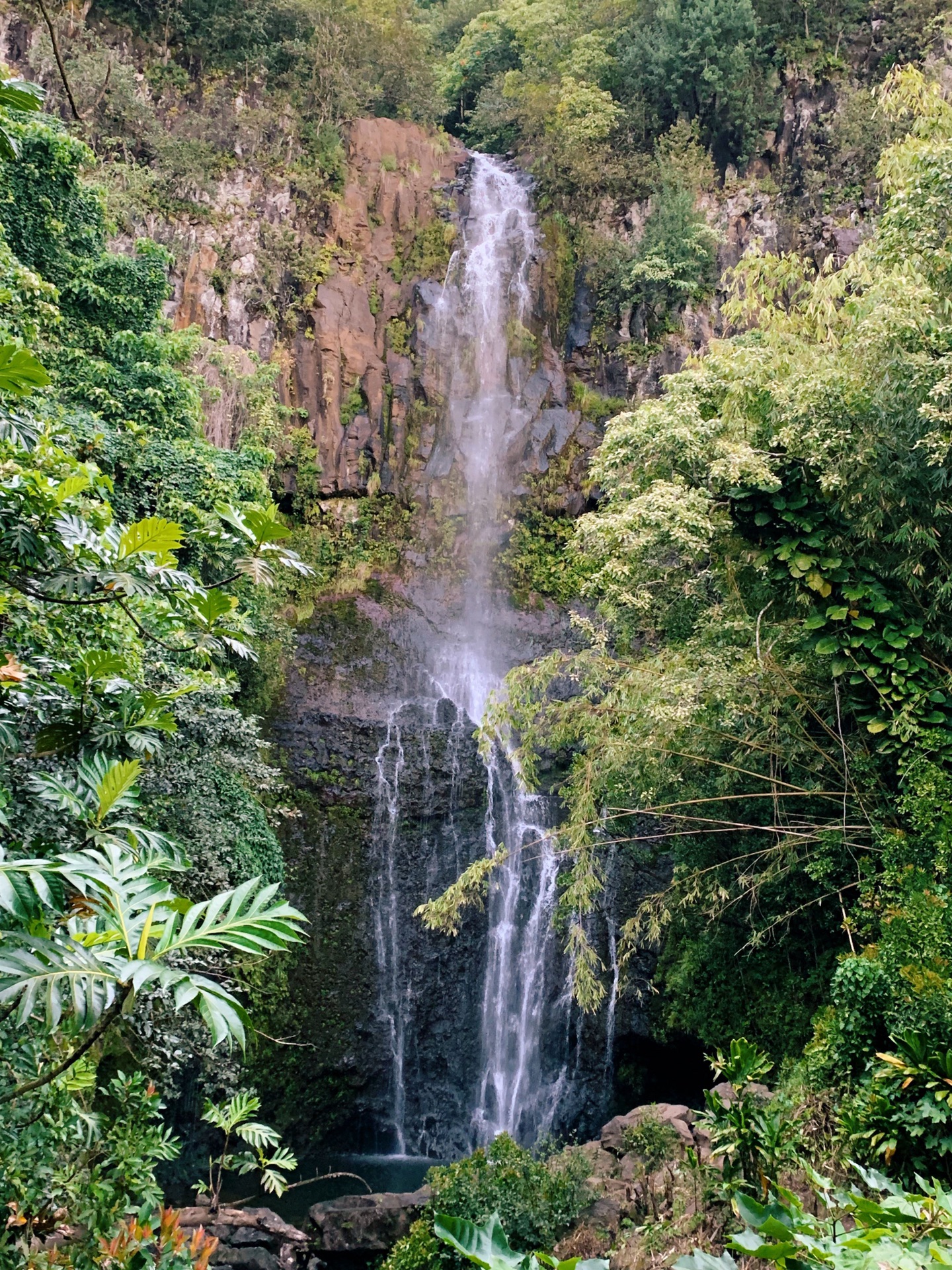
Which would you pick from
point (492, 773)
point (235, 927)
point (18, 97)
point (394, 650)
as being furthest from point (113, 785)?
point (394, 650)

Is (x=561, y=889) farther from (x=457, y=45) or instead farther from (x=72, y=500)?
(x=457, y=45)

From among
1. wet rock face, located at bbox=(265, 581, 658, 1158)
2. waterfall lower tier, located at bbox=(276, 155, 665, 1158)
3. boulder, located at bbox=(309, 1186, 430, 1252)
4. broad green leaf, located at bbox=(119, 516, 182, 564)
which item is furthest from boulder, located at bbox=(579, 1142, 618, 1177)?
broad green leaf, located at bbox=(119, 516, 182, 564)

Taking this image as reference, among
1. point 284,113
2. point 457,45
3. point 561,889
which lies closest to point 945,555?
point 561,889

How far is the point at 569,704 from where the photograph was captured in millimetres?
6977

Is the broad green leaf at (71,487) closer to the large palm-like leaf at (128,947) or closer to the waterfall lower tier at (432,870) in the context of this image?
the large palm-like leaf at (128,947)

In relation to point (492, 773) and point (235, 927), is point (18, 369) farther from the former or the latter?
point (492, 773)

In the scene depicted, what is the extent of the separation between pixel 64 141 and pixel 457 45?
1343 cm

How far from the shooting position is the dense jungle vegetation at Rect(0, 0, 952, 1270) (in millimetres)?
2062

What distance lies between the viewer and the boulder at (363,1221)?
21.0ft

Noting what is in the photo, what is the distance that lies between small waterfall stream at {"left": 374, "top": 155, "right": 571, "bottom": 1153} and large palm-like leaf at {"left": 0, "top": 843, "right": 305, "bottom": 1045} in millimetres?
5240

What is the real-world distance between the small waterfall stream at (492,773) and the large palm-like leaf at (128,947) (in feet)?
17.2

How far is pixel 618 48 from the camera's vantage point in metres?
15.4

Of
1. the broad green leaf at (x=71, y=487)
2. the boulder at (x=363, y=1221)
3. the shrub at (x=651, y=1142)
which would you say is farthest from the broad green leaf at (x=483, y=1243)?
the boulder at (x=363, y=1221)

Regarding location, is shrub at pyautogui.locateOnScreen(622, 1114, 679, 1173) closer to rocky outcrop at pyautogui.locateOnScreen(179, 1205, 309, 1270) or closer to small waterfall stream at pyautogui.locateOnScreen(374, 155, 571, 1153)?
small waterfall stream at pyautogui.locateOnScreen(374, 155, 571, 1153)
